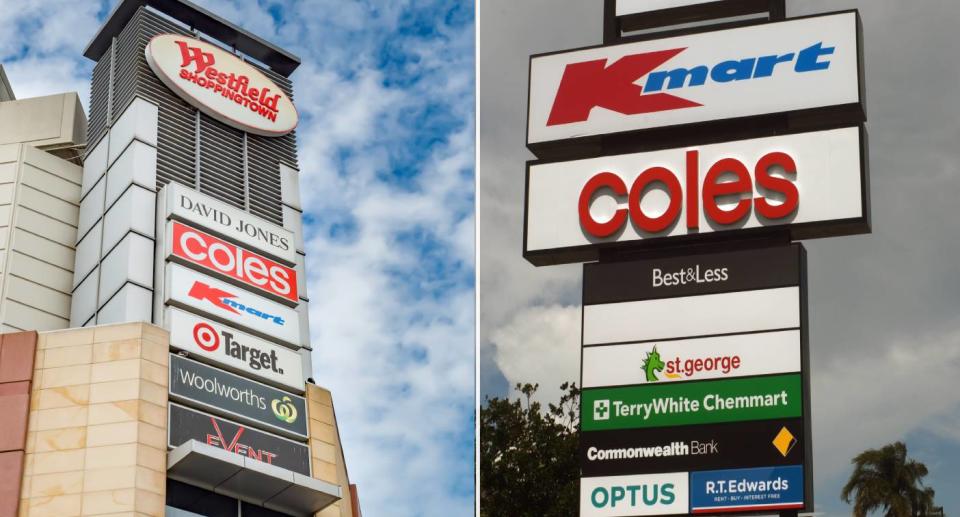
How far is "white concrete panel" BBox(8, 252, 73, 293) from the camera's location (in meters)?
42.2

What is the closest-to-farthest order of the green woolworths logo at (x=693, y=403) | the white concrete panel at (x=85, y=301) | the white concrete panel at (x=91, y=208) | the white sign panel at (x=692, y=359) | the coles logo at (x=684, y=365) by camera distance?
the green woolworths logo at (x=693, y=403) < the white sign panel at (x=692, y=359) < the coles logo at (x=684, y=365) < the white concrete panel at (x=85, y=301) < the white concrete panel at (x=91, y=208)

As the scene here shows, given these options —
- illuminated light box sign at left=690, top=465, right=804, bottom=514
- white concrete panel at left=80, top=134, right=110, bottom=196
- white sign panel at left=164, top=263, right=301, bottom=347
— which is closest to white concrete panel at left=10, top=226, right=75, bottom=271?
white concrete panel at left=80, top=134, right=110, bottom=196

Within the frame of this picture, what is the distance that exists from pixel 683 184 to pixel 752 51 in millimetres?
3090

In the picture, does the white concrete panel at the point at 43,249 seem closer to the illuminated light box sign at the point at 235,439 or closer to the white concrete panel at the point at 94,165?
the white concrete panel at the point at 94,165

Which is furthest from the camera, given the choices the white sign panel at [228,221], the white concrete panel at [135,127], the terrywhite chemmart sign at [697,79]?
the white concrete panel at [135,127]

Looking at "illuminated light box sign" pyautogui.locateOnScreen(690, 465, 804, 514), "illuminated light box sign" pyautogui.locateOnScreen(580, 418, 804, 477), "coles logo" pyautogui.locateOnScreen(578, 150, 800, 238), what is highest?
"coles logo" pyautogui.locateOnScreen(578, 150, 800, 238)

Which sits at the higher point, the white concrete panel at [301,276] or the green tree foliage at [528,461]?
the white concrete panel at [301,276]

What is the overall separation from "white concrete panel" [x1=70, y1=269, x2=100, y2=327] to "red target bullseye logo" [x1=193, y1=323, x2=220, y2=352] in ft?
12.4

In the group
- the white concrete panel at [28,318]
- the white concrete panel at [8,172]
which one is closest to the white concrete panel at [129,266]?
the white concrete panel at [28,318]

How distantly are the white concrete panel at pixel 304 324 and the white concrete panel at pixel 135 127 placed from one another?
23.2ft

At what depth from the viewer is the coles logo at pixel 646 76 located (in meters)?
24.8

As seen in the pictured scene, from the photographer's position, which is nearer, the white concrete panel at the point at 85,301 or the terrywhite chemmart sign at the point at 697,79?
the terrywhite chemmart sign at the point at 697,79

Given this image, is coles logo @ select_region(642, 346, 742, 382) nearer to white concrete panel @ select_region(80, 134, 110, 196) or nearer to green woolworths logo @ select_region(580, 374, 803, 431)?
green woolworths logo @ select_region(580, 374, 803, 431)

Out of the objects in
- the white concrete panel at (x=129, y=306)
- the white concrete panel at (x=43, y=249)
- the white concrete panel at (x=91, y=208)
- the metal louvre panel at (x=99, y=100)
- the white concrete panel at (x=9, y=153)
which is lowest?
the white concrete panel at (x=129, y=306)
